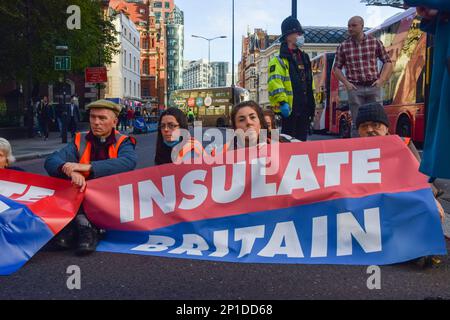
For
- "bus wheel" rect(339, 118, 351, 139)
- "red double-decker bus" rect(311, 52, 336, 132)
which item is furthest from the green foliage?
"bus wheel" rect(339, 118, 351, 139)

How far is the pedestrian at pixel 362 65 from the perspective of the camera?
6500 mm

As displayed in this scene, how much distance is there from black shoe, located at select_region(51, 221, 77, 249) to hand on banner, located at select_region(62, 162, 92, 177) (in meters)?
0.39

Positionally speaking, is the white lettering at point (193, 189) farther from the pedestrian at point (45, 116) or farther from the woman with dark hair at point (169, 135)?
the pedestrian at point (45, 116)

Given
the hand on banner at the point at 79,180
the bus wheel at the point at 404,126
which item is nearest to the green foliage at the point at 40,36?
the bus wheel at the point at 404,126

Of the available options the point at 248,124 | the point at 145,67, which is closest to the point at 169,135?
the point at 248,124

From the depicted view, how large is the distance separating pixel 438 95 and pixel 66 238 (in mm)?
2688

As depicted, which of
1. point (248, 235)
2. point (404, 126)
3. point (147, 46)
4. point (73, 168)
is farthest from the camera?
point (147, 46)

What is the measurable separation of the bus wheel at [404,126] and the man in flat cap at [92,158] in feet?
34.8

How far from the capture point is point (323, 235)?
11.1ft

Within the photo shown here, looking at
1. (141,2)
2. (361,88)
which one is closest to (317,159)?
(361,88)

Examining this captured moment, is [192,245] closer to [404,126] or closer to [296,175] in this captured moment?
[296,175]

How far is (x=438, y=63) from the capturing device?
7.68ft
